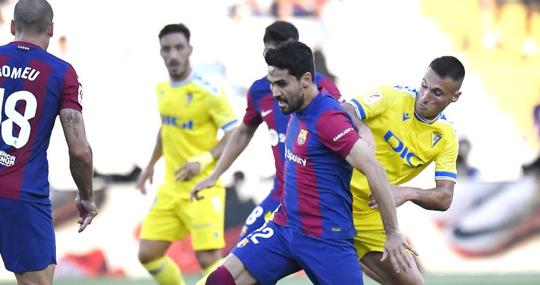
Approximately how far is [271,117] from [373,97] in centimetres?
136

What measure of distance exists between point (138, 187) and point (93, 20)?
4313mm

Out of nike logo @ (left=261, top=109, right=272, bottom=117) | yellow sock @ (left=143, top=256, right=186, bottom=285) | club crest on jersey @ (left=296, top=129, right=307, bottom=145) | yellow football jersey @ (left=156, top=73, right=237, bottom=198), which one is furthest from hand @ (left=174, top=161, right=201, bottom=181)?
club crest on jersey @ (left=296, top=129, right=307, bottom=145)

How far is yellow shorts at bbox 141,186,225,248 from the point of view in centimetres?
1049

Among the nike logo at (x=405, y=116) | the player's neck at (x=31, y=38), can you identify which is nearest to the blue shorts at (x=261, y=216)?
the nike logo at (x=405, y=116)

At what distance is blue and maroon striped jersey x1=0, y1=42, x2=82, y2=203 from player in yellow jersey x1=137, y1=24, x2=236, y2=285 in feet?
11.1

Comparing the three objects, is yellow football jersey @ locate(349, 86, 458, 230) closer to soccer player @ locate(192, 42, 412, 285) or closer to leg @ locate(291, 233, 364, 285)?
soccer player @ locate(192, 42, 412, 285)

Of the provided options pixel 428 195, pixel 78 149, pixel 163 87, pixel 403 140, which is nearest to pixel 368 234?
pixel 428 195

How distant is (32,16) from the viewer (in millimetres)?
7191

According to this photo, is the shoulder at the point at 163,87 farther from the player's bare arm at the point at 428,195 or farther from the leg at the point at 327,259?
the leg at the point at 327,259

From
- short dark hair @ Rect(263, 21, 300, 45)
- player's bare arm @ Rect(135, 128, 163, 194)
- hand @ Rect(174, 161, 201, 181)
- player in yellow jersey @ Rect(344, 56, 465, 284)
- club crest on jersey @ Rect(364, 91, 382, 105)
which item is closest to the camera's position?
club crest on jersey @ Rect(364, 91, 382, 105)

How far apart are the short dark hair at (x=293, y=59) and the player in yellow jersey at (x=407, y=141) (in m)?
0.90

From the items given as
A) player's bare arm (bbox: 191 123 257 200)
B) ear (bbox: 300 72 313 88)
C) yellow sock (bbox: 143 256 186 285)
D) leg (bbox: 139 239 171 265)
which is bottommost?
yellow sock (bbox: 143 256 186 285)

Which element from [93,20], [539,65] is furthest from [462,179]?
[93,20]

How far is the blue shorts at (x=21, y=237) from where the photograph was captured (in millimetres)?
7113
